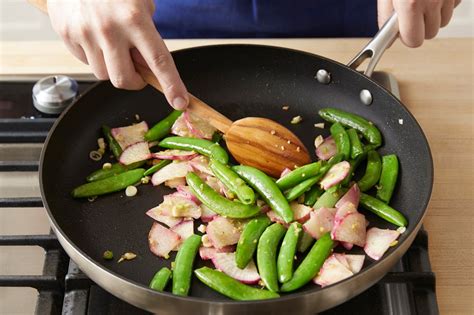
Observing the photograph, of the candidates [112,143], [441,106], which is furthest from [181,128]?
[441,106]

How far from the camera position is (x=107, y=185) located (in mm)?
1370

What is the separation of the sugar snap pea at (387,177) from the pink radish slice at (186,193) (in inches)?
13.6

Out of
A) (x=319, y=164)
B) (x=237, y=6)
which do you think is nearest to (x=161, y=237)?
(x=319, y=164)

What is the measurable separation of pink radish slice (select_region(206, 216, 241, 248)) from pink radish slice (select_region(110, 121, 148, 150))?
30cm

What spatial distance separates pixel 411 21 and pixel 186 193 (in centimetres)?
54

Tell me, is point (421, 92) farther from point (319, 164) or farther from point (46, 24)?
point (46, 24)

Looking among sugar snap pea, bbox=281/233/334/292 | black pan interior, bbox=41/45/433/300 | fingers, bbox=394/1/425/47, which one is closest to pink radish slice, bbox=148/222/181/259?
black pan interior, bbox=41/45/433/300

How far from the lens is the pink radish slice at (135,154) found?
1.43 meters

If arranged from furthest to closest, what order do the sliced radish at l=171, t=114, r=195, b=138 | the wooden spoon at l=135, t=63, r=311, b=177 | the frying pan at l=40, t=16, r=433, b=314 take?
the sliced radish at l=171, t=114, r=195, b=138 < the wooden spoon at l=135, t=63, r=311, b=177 < the frying pan at l=40, t=16, r=433, b=314

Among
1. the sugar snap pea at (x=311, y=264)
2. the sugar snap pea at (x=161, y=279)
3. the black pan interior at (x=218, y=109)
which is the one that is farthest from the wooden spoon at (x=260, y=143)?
the sugar snap pea at (x=161, y=279)

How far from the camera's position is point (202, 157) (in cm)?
144

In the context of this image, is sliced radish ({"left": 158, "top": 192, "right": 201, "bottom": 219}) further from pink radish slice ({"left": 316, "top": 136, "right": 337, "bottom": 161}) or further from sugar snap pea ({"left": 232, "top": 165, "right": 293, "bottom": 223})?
pink radish slice ({"left": 316, "top": 136, "right": 337, "bottom": 161})

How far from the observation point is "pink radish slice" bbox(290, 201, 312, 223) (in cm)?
129

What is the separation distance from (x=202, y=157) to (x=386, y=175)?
14.4 inches
